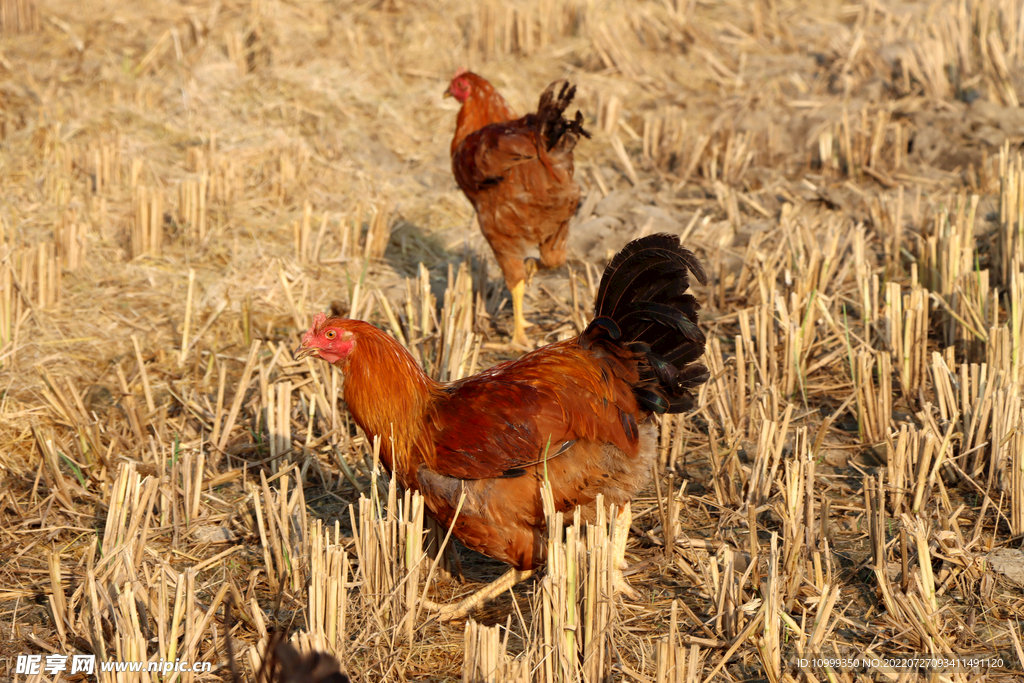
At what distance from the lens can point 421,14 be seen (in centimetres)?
1088

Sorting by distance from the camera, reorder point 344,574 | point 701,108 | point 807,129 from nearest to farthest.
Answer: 1. point 344,574
2. point 807,129
3. point 701,108

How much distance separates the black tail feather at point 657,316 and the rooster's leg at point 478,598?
0.91m

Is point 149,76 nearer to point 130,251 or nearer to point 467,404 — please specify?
point 130,251

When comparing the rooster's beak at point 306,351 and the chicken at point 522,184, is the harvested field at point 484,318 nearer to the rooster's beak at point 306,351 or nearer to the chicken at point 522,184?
the chicken at point 522,184

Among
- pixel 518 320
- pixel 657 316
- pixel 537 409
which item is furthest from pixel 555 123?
pixel 537 409

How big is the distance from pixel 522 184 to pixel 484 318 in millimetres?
977

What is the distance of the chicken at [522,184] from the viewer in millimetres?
5648

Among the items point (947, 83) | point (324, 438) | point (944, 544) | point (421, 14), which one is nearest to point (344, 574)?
point (324, 438)

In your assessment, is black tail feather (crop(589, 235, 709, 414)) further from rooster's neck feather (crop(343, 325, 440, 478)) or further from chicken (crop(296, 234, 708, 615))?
rooster's neck feather (crop(343, 325, 440, 478))

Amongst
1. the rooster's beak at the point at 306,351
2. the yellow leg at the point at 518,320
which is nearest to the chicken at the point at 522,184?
the yellow leg at the point at 518,320

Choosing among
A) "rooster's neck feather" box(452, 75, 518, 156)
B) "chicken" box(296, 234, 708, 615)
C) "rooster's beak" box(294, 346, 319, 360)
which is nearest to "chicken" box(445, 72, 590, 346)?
"rooster's neck feather" box(452, 75, 518, 156)

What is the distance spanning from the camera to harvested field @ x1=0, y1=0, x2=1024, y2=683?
3.33m

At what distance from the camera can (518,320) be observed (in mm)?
5801

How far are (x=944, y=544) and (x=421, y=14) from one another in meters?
9.28
